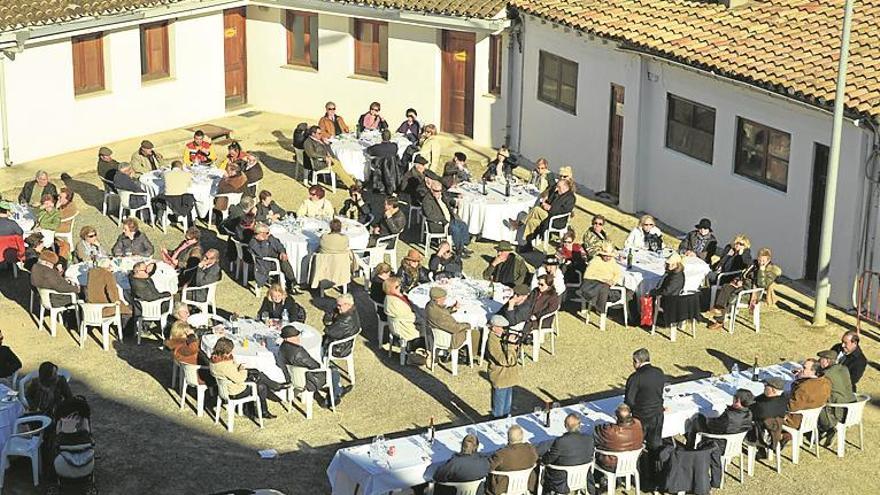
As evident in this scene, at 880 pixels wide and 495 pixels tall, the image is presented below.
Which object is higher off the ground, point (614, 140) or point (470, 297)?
point (614, 140)

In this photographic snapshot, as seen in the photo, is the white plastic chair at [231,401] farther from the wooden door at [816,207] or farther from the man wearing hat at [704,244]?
the wooden door at [816,207]

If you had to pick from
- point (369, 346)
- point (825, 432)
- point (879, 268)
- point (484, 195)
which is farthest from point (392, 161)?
point (825, 432)

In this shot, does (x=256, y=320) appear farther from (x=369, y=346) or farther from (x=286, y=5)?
(x=286, y=5)

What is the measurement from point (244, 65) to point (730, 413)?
20717mm

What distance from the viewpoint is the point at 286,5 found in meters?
36.2

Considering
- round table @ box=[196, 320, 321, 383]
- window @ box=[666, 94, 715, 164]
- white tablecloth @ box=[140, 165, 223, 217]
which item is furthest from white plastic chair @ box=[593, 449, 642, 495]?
white tablecloth @ box=[140, 165, 223, 217]

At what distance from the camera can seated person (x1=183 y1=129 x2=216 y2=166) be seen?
99.1 ft

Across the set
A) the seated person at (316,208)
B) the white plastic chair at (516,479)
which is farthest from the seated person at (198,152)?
the white plastic chair at (516,479)

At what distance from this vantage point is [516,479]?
A: 18438 mm

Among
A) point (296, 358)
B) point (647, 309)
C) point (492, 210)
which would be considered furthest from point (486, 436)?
point (492, 210)

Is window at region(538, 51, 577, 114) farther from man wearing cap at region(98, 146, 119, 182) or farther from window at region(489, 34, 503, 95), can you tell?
man wearing cap at region(98, 146, 119, 182)

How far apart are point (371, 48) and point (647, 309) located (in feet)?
44.9

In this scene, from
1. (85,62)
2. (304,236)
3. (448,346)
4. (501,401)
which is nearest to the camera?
(501,401)

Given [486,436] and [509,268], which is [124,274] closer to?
[509,268]
